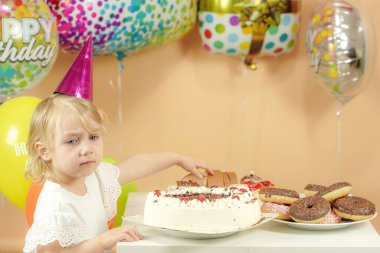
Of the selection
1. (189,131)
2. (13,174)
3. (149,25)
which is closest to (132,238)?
(13,174)

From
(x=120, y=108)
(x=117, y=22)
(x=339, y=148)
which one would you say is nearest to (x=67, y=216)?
(x=117, y=22)

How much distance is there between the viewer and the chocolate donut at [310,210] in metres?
1.64

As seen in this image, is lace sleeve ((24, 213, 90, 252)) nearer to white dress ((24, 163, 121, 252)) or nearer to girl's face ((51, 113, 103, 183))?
white dress ((24, 163, 121, 252))

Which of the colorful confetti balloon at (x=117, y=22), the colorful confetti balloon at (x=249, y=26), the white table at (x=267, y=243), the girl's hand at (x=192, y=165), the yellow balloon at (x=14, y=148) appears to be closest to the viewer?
the white table at (x=267, y=243)

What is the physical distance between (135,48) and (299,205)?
42.3 inches

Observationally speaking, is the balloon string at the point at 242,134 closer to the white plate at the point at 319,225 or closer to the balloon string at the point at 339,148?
the balloon string at the point at 339,148

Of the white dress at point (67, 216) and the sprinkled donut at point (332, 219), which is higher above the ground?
the sprinkled donut at point (332, 219)

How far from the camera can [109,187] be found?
6.32ft

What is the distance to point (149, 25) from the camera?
2477mm

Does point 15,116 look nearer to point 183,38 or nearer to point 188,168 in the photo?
point 188,168

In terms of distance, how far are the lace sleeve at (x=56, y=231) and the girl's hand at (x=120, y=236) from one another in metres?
0.09

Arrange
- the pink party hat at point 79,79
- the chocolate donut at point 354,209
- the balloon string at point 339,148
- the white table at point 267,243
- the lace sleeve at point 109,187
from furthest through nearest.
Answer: the balloon string at point 339,148
the lace sleeve at point 109,187
the pink party hat at point 79,79
the chocolate donut at point 354,209
the white table at point 267,243

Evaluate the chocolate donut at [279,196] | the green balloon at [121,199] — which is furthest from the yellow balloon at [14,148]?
the chocolate donut at [279,196]

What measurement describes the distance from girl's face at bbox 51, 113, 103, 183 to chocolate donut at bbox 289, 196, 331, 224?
1.49 ft
